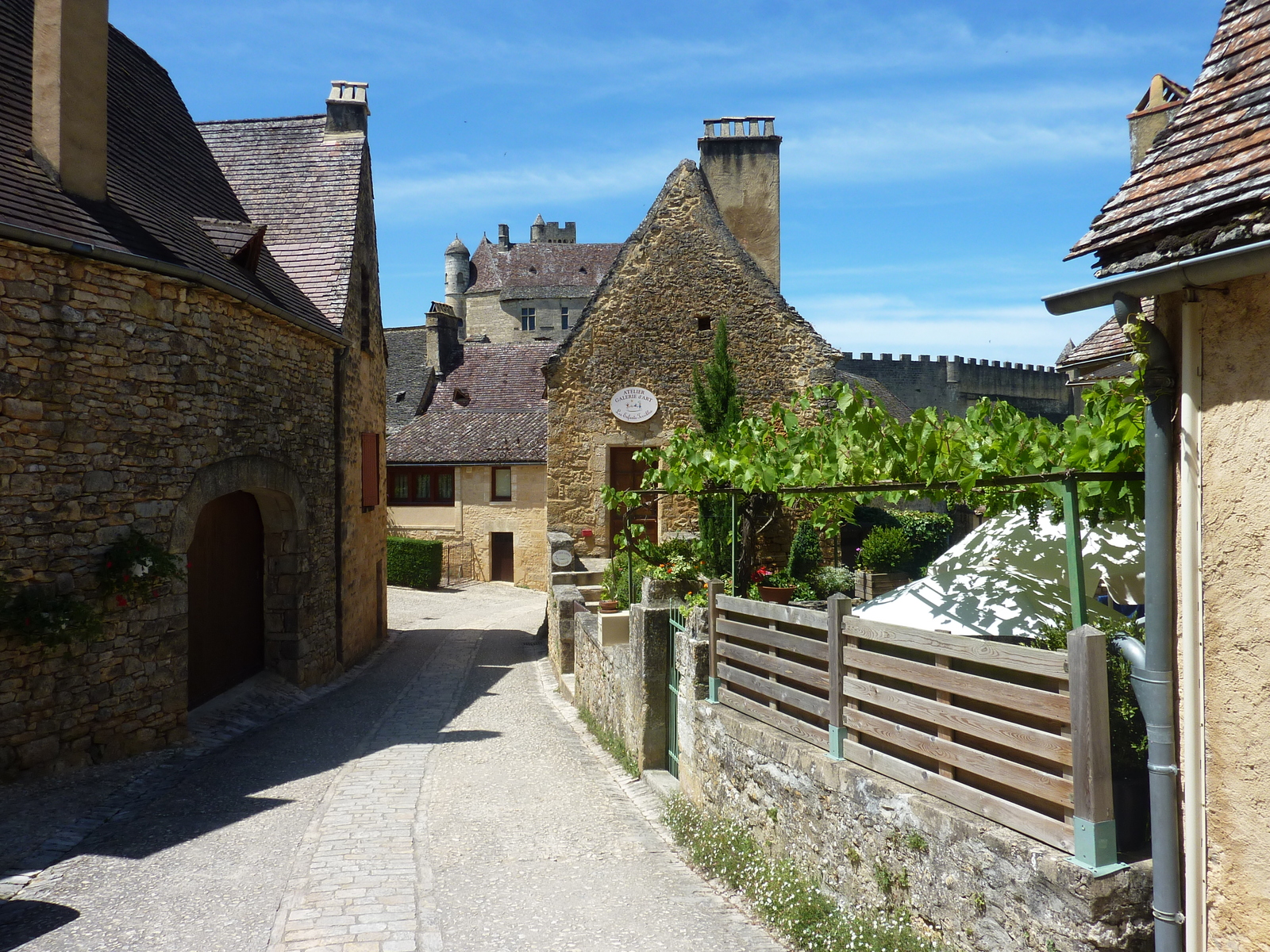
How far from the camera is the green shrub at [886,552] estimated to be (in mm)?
15539

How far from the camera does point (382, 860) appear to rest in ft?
19.8

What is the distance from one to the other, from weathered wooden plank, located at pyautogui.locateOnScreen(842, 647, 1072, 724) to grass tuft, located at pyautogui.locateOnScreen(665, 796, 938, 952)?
3.32 ft

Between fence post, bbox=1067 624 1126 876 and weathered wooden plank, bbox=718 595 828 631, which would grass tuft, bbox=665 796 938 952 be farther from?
weathered wooden plank, bbox=718 595 828 631

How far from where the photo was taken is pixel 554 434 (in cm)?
1523

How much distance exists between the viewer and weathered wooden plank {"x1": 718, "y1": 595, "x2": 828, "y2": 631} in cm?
524

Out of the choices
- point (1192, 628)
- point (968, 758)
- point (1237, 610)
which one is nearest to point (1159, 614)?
point (1192, 628)

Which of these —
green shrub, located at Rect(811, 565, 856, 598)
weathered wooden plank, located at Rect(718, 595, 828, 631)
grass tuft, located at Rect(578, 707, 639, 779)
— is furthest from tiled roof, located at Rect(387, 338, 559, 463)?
weathered wooden plank, located at Rect(718, 595, 828, 631)

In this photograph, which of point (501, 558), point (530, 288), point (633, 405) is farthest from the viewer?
point (530, 288)

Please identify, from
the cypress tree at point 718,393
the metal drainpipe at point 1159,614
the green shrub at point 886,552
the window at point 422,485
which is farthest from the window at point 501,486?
the metal drainpipe at point 1159,614

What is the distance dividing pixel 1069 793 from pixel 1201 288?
1852 millimetres

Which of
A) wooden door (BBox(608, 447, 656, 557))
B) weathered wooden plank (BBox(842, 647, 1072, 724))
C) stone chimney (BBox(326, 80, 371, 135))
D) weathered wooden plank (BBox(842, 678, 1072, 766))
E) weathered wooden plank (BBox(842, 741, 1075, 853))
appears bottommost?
weathered wooden plank (BBox(842, 741, 1075, 853))

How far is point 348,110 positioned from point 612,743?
1149 cm

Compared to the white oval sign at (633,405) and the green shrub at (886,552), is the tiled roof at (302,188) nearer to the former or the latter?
the white oval sign at (633,405)

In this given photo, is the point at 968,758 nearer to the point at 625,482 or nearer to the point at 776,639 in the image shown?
the point at 776,639
